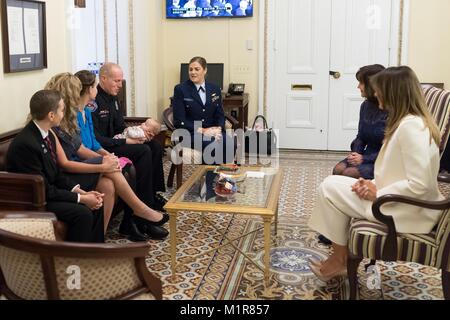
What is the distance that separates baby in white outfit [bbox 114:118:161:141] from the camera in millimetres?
4203

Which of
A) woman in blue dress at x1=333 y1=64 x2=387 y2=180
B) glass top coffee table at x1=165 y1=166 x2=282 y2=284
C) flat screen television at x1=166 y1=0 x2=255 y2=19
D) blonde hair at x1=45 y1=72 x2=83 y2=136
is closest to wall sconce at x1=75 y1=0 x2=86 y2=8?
flat screen television at x1=166 y1=0 x2=255 y2=19

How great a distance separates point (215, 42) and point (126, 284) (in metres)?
5.02

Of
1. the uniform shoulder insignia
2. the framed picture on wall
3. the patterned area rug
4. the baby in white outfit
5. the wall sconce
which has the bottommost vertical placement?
the patterned area rug

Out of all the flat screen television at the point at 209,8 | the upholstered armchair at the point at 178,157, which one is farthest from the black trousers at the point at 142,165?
the flat screen television at the point at 209,8

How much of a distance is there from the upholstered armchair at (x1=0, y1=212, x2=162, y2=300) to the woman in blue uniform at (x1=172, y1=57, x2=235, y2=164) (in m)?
2.77

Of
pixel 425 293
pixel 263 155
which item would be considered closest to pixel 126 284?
pixel 425 293

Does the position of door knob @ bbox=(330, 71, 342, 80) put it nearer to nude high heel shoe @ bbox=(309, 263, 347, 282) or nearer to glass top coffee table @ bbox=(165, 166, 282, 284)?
glass top coffee table @ bbox=(165, 166, 282, 284)

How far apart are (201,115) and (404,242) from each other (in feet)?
8.75

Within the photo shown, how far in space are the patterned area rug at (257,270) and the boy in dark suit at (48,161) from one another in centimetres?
55

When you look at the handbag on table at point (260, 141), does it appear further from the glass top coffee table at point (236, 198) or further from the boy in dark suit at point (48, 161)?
the boy in dark suit at point (48, 161)

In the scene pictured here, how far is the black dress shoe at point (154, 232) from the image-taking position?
12.0 ft

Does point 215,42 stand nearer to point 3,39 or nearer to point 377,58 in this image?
point 377,58

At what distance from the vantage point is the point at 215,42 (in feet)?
21.4

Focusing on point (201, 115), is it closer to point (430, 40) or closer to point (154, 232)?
point (154, 232)
